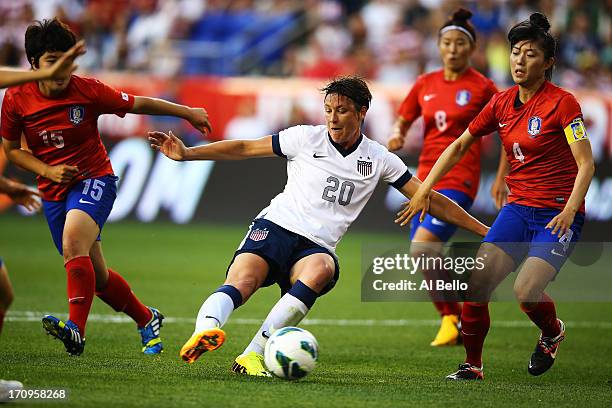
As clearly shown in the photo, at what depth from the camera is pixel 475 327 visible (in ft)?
24.4

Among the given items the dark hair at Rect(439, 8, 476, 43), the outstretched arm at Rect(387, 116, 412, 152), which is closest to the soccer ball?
the outstretched arm at Rect(387, 116, 412, 152)

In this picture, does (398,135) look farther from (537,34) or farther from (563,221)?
(563,221)

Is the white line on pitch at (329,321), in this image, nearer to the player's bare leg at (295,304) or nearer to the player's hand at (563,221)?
the player's bare leg at (295,304)

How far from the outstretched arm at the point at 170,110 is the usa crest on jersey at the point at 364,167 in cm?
117

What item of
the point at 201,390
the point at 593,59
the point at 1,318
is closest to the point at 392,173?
the point at 201,390

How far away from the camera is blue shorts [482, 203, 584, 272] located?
7.22m

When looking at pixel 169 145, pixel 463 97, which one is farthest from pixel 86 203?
pixel 463 97

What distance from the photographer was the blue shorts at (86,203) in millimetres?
7582

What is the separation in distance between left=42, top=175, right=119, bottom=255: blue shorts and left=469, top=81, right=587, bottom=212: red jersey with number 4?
2.78m

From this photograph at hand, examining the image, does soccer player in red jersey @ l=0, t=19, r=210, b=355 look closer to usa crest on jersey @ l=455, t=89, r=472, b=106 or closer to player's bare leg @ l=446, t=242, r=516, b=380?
player's bare leg @ l=446, t=242, r=516, b=380

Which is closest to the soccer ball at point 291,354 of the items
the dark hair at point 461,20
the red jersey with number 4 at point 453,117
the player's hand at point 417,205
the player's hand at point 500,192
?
the player's hand at point 417,205

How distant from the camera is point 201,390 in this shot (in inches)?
249

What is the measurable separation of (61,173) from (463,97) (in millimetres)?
4230

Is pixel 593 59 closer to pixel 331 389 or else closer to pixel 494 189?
pixel 494 189
